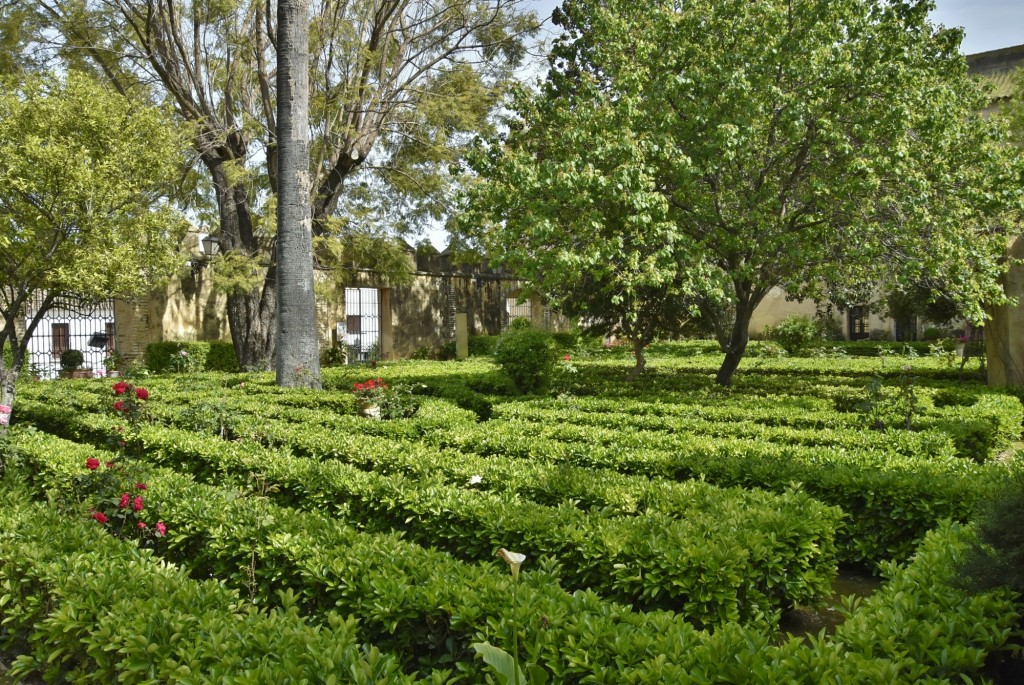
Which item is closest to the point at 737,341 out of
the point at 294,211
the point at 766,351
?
the point at 294,211

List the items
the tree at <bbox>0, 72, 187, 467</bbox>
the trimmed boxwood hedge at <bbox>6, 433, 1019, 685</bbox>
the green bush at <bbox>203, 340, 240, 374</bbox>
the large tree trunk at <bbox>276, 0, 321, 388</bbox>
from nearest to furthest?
1. the trimmed boxwood hedge at <bbox>6, 433, 1019, 685</bbox>
2. the tree at <bbox>0, 72, 187, 467</bbox>
3. the large tree trunk at <bbox>276, 0, 321, 388</bbox>
4. the green bush at <bbox>203, 340, 240, 374</bbox>

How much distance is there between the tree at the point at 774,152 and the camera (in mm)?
8727

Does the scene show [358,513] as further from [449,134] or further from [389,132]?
[389,132]

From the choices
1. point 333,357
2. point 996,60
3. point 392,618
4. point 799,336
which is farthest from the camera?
point 996,60

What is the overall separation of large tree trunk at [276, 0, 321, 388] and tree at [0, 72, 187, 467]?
2.58 meters

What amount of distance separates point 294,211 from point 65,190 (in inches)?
150

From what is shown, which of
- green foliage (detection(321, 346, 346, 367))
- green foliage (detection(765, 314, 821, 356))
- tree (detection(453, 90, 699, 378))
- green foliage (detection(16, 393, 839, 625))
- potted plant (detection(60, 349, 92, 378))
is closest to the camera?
green foliage (detection(16, 393, 839, 625))

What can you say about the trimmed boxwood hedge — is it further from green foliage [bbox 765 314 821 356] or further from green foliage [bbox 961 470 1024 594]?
green foliage [bbox 765 314 821 356]

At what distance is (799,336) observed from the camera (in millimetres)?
20562

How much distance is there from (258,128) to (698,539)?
1473 centimetres

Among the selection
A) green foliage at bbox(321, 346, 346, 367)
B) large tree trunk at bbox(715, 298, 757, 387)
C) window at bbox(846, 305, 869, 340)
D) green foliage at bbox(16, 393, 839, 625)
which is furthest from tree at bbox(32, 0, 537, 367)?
window at bbox(846, 305, 869, 340)

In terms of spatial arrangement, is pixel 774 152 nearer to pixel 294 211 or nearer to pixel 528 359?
pixel 528 359

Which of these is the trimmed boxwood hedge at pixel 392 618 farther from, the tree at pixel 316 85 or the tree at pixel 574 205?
the tree at pixel 316 85

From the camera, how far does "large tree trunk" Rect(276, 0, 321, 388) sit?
11383mm
